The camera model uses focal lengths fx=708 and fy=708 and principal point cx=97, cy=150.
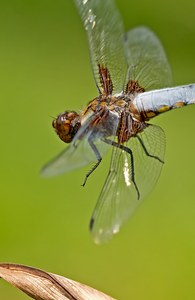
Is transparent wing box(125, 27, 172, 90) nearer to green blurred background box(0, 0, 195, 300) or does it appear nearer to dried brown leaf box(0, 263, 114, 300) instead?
dried brown leaf box(0, 263, 114, 300)

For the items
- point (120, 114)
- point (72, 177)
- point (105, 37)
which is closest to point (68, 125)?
point (120, 114)

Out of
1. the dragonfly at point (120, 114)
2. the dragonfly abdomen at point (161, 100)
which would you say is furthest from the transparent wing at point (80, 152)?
the dragonfly abdomen at point (161, 100)

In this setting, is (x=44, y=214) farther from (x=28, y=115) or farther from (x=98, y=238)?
(x=98, y=238)

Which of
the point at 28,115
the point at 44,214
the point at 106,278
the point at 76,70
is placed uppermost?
the point at 76,70

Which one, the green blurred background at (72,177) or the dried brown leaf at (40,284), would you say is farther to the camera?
the green blurred background at (72,177)

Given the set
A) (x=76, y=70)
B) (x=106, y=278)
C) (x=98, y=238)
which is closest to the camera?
(x=98, y=238)

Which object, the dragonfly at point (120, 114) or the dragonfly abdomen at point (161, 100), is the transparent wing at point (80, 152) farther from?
the dragonfly abdomen at point (161, 100)

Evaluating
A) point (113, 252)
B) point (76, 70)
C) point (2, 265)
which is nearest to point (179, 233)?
point (113, 252)
